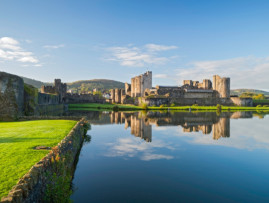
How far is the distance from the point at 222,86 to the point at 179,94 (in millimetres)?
19695

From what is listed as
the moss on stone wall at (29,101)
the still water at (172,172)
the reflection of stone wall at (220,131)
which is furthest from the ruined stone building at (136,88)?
the still water at (172,172)

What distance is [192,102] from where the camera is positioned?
8419 centimetres

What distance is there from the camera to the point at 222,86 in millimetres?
91125

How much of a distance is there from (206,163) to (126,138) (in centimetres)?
854

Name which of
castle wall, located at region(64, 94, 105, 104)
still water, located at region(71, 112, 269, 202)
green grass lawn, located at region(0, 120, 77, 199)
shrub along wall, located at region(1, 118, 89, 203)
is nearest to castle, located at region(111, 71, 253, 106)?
castle wall, located at region(64, 94, 105, 104)

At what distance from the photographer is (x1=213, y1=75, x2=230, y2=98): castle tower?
9000 centimetres

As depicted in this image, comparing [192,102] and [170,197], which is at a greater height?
[192,102]

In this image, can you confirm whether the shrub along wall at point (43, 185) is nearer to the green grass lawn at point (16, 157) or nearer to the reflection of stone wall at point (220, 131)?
the green grass lawn at point (16, 157)

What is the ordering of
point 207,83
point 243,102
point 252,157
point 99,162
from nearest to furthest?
point 99,162, point 252,157, point 243,102, point 207,83

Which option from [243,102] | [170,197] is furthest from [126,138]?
[243,102]

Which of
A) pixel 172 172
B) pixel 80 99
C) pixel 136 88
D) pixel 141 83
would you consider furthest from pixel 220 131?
pixel 80 99

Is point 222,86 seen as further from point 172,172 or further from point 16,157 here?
point 16,157

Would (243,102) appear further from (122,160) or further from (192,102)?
(122,160)

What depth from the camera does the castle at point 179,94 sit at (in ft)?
264
